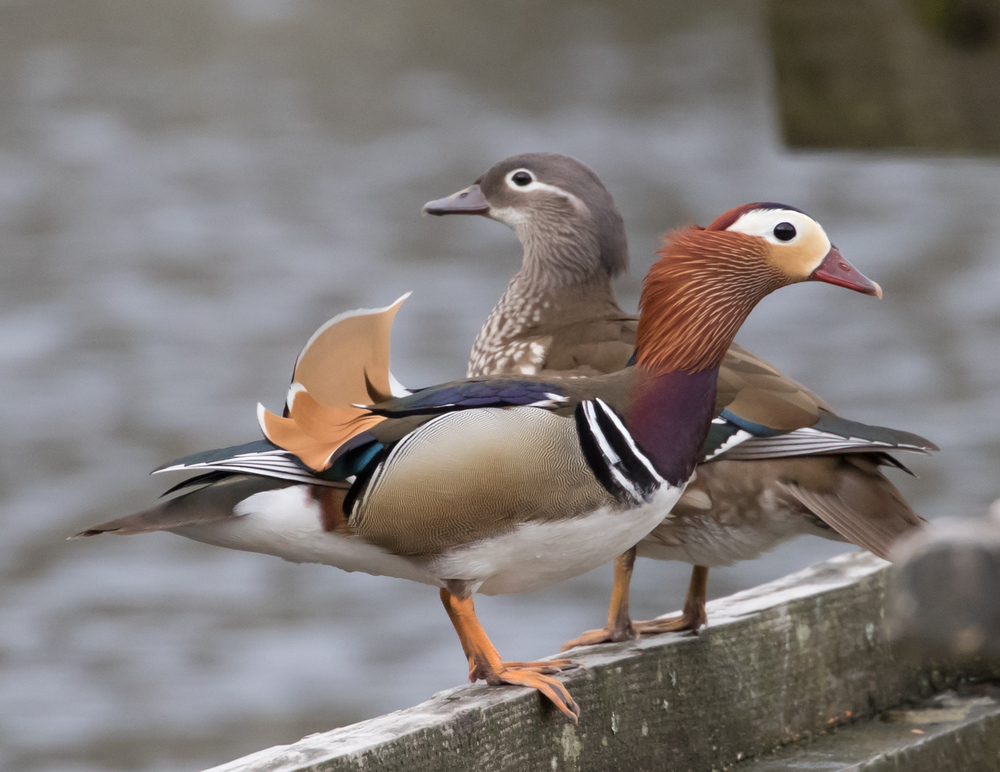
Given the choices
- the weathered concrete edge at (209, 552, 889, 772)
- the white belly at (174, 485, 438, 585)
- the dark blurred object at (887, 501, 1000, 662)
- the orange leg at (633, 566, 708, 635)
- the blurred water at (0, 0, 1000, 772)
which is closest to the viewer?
the dark blurred object at (887, 501, 1000, 662)

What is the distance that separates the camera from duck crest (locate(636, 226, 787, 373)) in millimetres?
1413

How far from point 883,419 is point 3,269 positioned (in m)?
4.10

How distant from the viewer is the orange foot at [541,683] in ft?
4.51

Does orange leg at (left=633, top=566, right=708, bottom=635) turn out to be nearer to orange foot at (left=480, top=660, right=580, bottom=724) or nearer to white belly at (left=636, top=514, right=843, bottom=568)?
white belly at (left=636, top=514, right=843, bottom=568)

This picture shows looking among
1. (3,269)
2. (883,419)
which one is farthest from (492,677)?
(3,269)

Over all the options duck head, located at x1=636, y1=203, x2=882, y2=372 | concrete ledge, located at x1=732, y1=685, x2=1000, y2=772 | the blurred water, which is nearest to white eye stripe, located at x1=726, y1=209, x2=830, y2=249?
duck head, located at x1=636, y1=203, x2=882, y2=372

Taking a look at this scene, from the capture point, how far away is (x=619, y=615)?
1768 mm

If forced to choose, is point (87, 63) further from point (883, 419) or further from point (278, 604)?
point (883, 419)

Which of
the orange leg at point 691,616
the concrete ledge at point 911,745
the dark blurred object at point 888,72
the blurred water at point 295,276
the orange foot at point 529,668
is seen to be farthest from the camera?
the blurred water at point 295,276

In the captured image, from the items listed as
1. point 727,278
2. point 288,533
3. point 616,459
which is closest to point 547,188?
point 727,278

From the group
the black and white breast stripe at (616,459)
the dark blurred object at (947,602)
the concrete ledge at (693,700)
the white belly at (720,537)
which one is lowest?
the concrete ledge at (693,700)

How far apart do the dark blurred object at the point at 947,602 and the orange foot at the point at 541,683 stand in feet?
2.77

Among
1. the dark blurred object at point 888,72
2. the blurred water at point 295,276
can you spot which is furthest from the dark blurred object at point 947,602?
the blurred water at point 295,276

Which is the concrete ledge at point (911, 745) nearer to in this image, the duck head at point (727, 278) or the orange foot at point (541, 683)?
→ the orange foot at point (541, 683)
